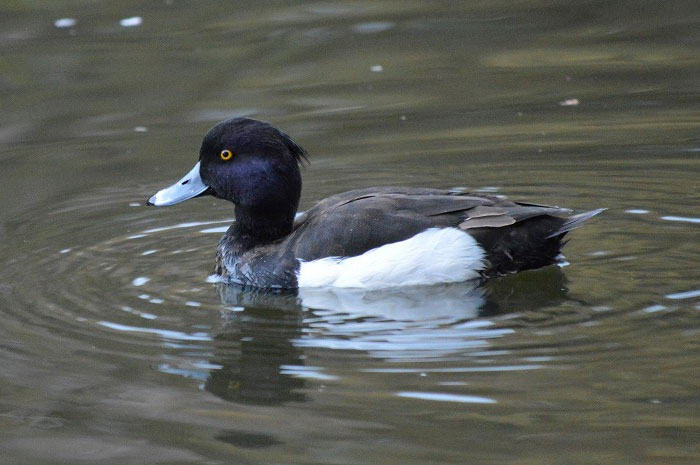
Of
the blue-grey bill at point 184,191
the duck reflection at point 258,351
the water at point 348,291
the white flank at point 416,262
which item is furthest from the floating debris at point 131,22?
the white flank at point 416,262

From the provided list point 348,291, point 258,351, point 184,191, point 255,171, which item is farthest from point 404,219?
point 184,191

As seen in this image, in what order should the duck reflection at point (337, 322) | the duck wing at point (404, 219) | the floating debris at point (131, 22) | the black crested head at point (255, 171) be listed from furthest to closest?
the floating debris at point (131, 22) → the black crested head at point (255, 171) → the duck wing at point (404, 219) → the duck reflection at point (337, 322)

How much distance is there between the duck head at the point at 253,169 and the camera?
7.48m

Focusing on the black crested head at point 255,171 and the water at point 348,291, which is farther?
the black crested head at point 255,171

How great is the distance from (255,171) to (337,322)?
1.46 meters

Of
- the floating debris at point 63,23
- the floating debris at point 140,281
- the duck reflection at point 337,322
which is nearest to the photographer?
the duck reflection at point 337,322

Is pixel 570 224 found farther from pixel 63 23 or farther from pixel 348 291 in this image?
pixel 63 23

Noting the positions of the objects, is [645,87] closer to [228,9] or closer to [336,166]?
[336,166]

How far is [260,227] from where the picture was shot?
764 centimetres

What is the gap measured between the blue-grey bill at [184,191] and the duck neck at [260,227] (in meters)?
0.30

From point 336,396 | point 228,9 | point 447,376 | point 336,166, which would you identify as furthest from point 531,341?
point 228,9

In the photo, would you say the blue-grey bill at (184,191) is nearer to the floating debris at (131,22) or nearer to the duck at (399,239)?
the duck at (399,239)

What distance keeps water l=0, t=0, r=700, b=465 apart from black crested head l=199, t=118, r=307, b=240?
531 millimetres

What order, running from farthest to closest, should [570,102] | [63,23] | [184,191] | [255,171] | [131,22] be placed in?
1. [131,22]
2. [63,23]
3. [570,102]
4. [184,191]
5. [255,171]
